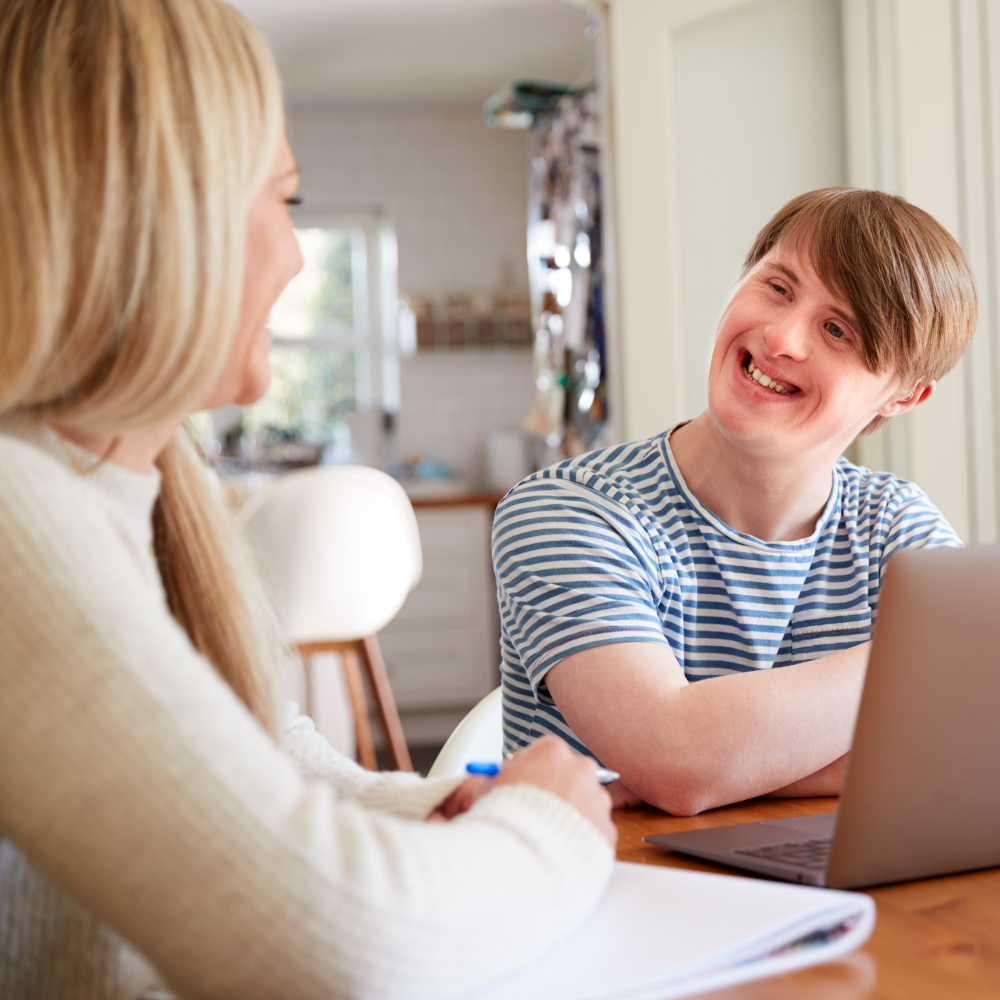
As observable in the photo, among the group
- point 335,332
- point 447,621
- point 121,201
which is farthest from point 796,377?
point 335,332

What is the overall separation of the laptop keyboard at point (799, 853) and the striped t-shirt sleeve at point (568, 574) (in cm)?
29

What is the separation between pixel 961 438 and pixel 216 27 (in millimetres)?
2059

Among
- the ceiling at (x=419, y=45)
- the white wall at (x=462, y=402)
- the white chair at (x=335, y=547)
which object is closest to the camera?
the white chair at (x=335, y=547)

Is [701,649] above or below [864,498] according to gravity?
below

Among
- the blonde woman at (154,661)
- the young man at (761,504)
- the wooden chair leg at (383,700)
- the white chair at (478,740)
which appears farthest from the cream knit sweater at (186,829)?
the wooden chair leg at (383,700)

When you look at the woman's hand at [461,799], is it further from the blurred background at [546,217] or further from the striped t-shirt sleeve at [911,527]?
the striped t-shirt sleeve at [911,527]

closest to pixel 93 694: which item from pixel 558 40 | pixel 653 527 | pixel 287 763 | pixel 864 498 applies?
pixel 287 763

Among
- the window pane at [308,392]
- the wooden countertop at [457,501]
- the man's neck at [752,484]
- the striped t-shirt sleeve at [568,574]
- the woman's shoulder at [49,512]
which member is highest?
the window pane at [308,392]

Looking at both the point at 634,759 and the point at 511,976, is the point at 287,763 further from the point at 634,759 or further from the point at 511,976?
the point at 634,759

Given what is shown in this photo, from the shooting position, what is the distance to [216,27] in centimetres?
58

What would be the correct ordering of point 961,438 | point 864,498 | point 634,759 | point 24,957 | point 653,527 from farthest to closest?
point 961,438, point 864,498, point 653,527, point 634,759, point 24,957

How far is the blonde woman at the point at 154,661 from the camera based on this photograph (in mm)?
432

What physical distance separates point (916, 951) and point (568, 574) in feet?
1.76

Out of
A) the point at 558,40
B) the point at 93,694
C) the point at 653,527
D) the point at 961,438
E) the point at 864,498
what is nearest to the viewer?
the point at 93,694
